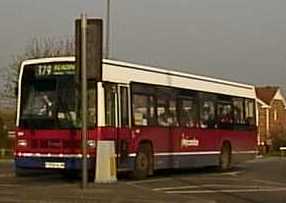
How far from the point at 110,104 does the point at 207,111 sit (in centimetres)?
617

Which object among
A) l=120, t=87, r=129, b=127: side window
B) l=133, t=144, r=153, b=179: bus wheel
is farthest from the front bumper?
l=133, t=144, r=153, b=179: bus wheel

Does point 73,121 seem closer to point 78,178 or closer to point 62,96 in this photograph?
point 62,96

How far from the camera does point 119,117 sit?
896 inches

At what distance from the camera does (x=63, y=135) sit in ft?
72.7

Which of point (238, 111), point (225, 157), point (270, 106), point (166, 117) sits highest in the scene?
point (270, 106)

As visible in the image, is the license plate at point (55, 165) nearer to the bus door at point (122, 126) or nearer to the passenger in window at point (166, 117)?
the bus door at point (122, 126)

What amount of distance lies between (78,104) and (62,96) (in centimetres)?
57

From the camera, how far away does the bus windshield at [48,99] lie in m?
22.2

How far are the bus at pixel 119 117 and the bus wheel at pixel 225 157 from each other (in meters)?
1.32

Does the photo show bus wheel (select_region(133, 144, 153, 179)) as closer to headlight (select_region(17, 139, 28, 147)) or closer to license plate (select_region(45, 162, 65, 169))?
license plate (select_region(45, 162, 65, 169))

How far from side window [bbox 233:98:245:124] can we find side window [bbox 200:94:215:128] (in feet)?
6.20

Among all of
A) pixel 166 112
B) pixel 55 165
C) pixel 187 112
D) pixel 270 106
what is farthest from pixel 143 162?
pixel 270 106

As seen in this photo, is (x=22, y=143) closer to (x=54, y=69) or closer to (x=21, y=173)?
(x=54, y=69)

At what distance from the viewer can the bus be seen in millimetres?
22094
